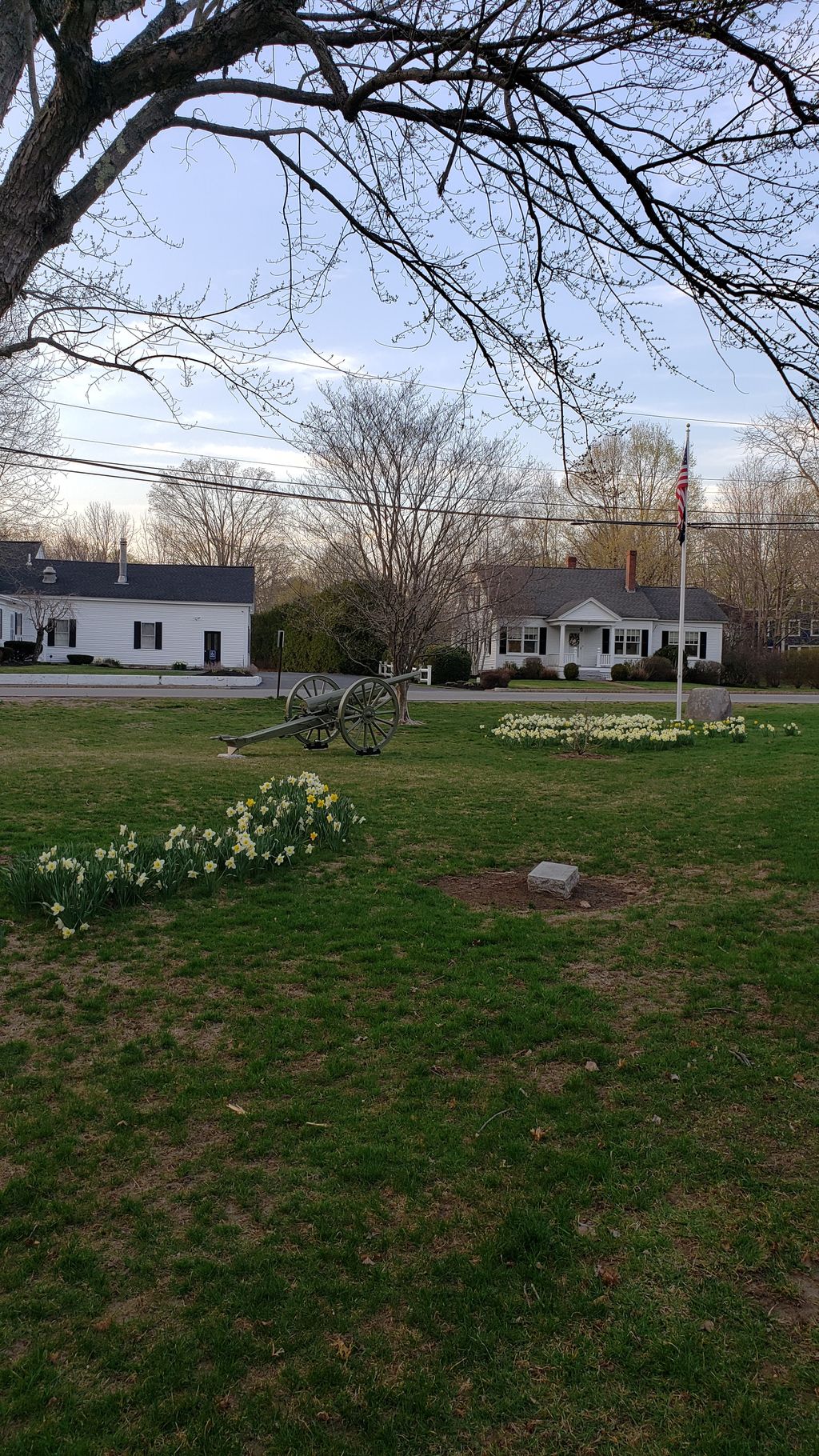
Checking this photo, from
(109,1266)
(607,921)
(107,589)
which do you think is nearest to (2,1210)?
(109,1266)

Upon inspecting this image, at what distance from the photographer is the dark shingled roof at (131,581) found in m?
35.6

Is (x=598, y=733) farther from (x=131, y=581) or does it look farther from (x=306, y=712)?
(x=131, y=581)

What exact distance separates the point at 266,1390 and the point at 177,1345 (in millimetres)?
282

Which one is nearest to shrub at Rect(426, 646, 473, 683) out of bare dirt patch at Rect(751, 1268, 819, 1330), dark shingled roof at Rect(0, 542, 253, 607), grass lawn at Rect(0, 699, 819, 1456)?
dark shingled roof at Rect(0, 542, 253, 607)

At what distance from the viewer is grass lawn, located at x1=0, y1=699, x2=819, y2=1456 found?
2.18 m

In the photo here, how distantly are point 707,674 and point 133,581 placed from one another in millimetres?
24592

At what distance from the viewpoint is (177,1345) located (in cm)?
232

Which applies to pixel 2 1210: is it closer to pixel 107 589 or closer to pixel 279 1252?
pixel 279 1252

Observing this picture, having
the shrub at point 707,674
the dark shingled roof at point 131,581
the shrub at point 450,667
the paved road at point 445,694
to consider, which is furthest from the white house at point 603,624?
the dark shingled roof at point 131,581

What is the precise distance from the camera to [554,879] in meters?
6.44

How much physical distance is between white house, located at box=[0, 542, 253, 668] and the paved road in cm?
501

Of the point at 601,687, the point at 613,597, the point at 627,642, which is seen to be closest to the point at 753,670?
the point at 627,642

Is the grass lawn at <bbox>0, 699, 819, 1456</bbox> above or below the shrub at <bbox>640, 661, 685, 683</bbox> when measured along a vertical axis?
below

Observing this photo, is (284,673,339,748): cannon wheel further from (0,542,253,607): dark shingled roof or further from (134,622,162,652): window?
(134,622,162,652): window
